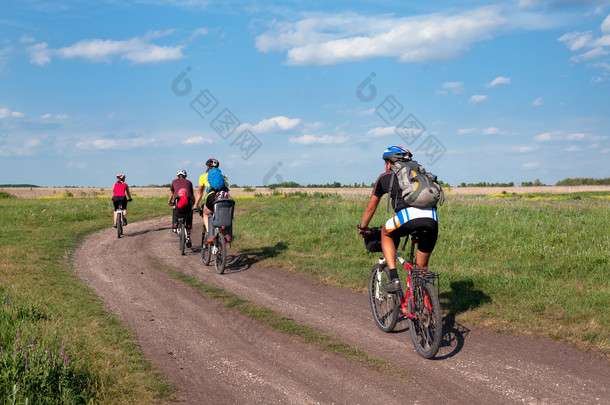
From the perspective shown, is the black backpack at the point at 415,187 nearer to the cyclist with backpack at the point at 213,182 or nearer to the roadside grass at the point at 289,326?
the roadside grass at the point at 289,326

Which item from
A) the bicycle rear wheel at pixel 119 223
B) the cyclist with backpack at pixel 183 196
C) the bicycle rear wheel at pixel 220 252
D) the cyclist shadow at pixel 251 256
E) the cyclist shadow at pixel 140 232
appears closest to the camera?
the bicycle rear wheel at pixel 220 252

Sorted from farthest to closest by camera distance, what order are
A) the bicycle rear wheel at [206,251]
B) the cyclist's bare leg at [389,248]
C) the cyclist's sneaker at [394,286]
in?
1. the bicycle rear wheel at [206,251]
2. the cyclist's bare leg at [389,248]
3. the cyclist's sneaker at [394,286]

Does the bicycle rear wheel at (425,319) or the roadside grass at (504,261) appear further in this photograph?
the roadside grass at (504,261)

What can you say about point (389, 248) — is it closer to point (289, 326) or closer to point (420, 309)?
point (420, 309)

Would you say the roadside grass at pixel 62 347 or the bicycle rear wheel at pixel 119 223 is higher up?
the bicycle rear wheel at pixel 119 223

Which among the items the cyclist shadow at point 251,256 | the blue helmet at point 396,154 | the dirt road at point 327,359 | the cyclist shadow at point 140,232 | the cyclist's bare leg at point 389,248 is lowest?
the dirt road at point 327,359

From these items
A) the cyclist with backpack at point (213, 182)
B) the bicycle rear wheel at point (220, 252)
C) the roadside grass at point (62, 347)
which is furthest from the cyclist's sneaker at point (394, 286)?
the cyclist with backpack at point (213, 182)

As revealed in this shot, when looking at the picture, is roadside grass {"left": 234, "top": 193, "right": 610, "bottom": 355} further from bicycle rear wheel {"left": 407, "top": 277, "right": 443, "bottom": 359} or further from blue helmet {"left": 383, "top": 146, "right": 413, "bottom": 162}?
blue helmet {"left": 383, "top": 146, "right": 413, "bottom": 162}

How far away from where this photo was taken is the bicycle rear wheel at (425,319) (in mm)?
5898

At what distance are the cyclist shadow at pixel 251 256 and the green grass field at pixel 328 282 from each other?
0.08 m

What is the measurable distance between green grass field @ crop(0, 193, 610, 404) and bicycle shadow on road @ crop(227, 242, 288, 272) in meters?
0.07

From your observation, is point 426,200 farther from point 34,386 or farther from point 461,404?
point 34,386

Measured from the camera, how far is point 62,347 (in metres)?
5.02

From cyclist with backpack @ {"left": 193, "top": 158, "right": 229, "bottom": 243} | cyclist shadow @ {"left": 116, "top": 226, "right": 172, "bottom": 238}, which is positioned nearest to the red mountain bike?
cyclist with backpack @ {"left": 193, "top": 158, "right": 229, "bottom": 243}
